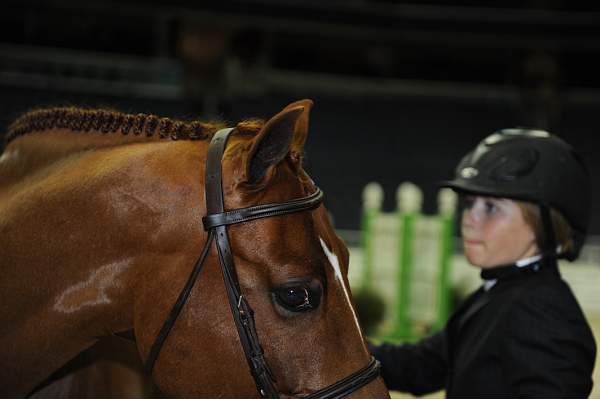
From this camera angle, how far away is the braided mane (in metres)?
1.17

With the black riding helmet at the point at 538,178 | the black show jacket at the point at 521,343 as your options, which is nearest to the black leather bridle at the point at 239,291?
the black show jacket at the point at 521,343

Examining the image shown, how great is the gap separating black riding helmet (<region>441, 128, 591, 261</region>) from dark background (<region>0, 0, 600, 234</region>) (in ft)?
22.2

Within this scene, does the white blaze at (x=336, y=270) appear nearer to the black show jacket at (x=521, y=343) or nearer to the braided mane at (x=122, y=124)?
the braided mane at (x=122, y=124)

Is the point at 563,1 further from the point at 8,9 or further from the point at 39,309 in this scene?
the point at 39,309

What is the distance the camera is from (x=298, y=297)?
103 cm

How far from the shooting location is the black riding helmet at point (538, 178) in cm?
151

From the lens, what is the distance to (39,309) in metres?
1.13

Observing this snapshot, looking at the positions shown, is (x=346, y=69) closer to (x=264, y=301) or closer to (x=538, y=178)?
(x=538, y=178)

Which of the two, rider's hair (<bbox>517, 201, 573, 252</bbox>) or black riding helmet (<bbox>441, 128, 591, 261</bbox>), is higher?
black riding helmet (<bbox>441, 128, 591, 261</bbox>)

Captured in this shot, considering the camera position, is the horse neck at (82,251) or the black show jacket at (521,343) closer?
the horse neck at (82,251)

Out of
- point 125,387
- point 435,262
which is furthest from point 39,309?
point 435,262

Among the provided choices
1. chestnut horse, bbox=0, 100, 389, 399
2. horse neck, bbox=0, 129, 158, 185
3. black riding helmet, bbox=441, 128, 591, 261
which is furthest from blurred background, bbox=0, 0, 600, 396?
chestnut horse, bbox=0, 100, 389, 399

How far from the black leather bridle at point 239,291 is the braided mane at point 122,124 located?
4.0 inches

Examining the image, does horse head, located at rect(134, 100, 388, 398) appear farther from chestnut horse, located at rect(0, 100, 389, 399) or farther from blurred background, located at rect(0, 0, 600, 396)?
blurred background, located at rect(0, 0, 600, 396)
